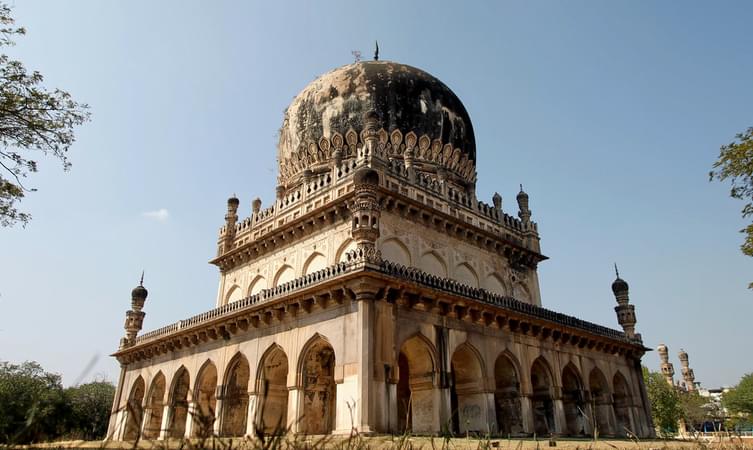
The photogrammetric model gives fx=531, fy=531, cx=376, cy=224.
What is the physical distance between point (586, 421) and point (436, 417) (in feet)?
27.9

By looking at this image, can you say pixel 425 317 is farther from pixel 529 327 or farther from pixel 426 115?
pixel 426 115

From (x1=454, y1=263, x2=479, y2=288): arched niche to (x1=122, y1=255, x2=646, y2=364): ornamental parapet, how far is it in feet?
9.14

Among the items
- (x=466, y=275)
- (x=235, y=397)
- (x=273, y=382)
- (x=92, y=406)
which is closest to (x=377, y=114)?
(x=466, y=275)

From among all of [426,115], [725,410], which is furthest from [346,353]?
[725,410]

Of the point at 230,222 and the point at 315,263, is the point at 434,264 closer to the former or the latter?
the point at 315,263

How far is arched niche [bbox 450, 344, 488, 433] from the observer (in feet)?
53.6

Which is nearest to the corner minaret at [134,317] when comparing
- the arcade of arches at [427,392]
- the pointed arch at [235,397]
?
the arcade of arches at [427,392]

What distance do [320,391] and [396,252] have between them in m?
5.31

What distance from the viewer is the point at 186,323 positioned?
20562 millimetres

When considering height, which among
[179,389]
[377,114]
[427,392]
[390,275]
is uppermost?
[377,114]

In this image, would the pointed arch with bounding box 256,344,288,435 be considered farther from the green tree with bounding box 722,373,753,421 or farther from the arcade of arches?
the green tree with bounding box 722,373,753,421

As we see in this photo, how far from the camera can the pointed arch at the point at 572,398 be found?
20016 mm

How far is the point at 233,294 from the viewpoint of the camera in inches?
934

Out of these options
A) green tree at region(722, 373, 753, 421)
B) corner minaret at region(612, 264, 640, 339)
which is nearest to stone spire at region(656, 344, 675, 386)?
green tree at region(722, 373, 753, 421)
